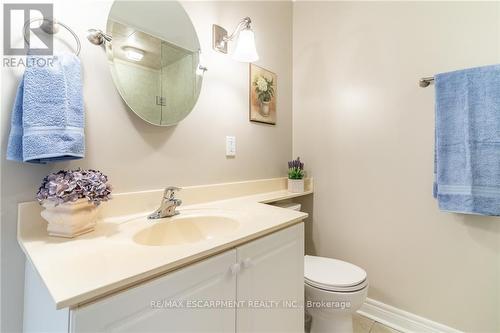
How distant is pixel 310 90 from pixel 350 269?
1.24m

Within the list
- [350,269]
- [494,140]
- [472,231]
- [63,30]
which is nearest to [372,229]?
[350,269]

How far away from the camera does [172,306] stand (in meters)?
0.58

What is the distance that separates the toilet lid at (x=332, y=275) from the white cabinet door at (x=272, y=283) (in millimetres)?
204

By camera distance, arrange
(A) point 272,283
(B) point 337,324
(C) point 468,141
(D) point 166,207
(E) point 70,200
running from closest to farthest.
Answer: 1. (E) point 70,200
2. (A) point 272,283
3. (D) point 166,207
4. (C) point 468,141
5. (B) point 337,324

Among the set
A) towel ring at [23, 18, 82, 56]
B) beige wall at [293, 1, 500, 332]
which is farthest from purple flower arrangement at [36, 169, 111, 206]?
beige wall at [293, 1, 500, 332]

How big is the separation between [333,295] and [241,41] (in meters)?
1.39

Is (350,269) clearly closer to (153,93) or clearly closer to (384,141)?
(384,141)

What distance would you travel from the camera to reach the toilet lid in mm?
1144

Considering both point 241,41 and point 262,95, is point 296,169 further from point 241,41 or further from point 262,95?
point 241,41

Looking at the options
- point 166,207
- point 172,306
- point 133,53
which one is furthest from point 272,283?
point 133,53

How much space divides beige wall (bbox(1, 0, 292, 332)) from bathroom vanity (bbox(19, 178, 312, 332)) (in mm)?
78

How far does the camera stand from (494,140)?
105 cm

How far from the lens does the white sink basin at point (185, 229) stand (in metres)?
0.90

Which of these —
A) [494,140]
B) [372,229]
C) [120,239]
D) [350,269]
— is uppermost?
[494,140]
